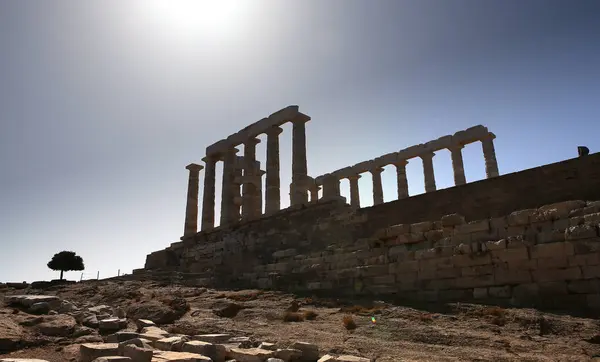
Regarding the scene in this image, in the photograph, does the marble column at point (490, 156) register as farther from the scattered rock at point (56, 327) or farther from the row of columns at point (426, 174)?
the scattered rock at point (56, 327)

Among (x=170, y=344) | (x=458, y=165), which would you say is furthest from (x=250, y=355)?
(x=458, y=165)

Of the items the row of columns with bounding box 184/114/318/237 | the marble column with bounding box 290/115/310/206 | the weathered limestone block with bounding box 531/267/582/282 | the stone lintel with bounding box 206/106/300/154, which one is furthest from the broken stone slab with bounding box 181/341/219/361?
A: the stone lintel with bounding box 206/106/300/154

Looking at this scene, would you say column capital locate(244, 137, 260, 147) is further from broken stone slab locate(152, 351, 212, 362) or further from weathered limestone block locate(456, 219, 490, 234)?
broken stone slab locate(152, 351, 212, 362)

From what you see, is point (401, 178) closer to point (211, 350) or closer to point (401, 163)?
point (401, 163)

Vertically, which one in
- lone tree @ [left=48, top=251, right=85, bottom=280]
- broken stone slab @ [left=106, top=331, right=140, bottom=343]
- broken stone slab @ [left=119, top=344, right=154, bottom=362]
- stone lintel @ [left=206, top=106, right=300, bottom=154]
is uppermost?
stone lintel @ [left=206, top=106, right=300, bottom=154]

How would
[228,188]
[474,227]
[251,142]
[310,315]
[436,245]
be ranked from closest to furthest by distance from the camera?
1. [310,315]
2. [474,227]
3. [436,245]
4. [251,142]
5. [228,188]

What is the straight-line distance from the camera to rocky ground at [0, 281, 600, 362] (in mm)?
7871

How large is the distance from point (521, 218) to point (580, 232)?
1.62 m

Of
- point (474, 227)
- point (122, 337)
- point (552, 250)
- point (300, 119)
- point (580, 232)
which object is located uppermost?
point (300, 119)

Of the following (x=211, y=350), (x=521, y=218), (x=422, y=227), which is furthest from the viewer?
(x=422, y=227)

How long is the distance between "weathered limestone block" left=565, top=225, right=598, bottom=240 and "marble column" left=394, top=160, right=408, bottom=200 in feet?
74.0

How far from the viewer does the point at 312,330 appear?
33.2 feet

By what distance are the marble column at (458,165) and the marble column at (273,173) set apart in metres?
12.4

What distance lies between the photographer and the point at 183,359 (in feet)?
21.9
